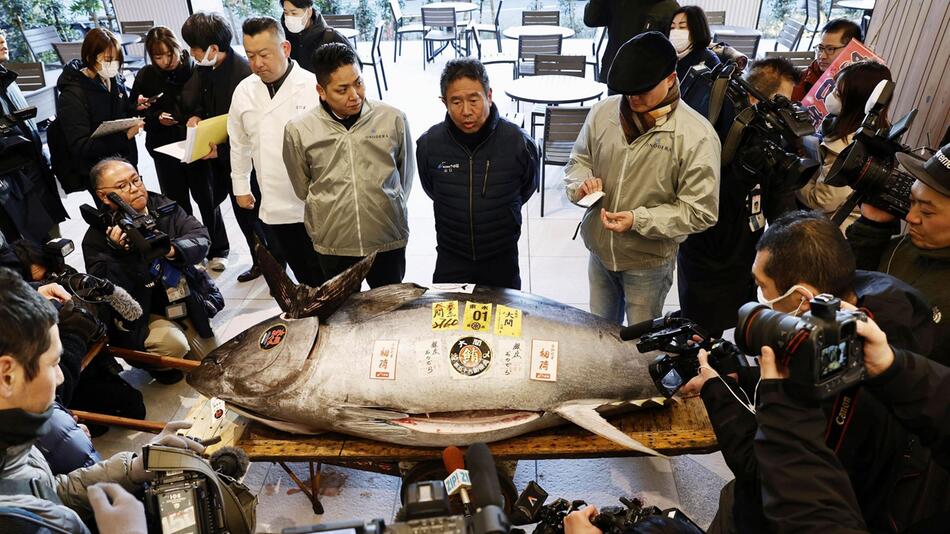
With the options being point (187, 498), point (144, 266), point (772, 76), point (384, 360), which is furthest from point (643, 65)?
point (144, 266)

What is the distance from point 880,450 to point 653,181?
126 cm

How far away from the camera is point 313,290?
95.7 inches

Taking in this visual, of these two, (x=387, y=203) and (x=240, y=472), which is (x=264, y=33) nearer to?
(x=387, y=203)

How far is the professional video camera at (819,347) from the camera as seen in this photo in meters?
1.20

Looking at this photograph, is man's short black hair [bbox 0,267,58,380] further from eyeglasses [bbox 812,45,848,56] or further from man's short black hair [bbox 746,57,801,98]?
eyeglasses [bbox 812,45,848,56]

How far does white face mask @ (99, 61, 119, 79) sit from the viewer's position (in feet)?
12.2

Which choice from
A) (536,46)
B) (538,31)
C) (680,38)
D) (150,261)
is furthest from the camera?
(538,31)

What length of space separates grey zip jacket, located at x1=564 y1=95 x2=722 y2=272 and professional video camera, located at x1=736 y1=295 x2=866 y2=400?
1.16 meters

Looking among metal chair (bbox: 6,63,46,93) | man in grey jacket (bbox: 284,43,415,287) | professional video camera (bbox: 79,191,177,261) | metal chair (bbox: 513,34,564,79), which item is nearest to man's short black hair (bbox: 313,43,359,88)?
man in grey jacket (bbox: 284,43,415,287)

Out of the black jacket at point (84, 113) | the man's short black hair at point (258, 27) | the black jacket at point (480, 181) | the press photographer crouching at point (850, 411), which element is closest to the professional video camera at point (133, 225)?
the man's short black hair at point (258, 27)

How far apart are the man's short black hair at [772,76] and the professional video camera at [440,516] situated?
268cm

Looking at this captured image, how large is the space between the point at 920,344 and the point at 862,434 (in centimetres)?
29

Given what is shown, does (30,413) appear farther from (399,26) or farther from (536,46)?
(399,26)

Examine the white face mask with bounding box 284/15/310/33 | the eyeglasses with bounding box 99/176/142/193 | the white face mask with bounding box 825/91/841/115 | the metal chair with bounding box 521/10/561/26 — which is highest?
the white face mask with bounding box 284/15/310/33
